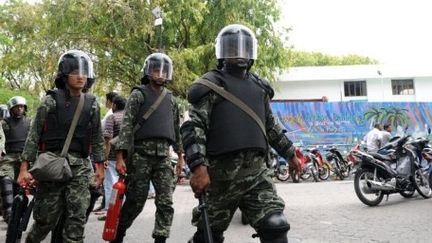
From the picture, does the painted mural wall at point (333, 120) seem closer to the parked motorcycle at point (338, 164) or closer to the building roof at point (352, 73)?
the parked motorcycle at point (338, 164)

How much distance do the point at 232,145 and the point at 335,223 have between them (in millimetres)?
3522

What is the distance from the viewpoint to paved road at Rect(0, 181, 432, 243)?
5477mm

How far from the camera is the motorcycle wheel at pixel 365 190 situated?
7.57 meters

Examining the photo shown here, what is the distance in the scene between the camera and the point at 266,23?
20094 mm

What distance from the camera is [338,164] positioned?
47.7 ft

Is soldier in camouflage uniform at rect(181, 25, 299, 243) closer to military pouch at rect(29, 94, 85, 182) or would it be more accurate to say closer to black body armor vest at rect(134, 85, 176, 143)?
military pouch at rect(29, 94, 85, 182)

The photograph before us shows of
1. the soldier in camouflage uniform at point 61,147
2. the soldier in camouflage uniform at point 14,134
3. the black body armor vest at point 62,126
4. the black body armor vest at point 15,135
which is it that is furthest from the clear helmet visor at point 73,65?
the black body armor vest at point 15,135

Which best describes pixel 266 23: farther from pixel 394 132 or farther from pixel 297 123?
pixel 394 132

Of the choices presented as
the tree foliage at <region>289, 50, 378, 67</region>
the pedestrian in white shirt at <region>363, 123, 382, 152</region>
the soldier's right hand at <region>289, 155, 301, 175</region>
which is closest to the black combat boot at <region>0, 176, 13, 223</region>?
the soldier's right hand at <region>289, 155, 301, 175</region>

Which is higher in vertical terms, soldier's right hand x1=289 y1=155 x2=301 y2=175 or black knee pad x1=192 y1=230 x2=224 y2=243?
soldier's right hand x1=289 y1=155 x2=301 y2=175

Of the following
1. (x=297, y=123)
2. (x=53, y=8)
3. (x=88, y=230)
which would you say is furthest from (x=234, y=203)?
(x=53, y=8)

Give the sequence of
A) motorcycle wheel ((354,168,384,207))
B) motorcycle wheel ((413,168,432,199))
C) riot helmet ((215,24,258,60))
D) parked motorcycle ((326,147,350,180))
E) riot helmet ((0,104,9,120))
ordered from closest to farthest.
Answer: riot helmet ((215,24,258,60)), riot helmet ((0,104,9,120)), motorcycle wheel ((354,168,384,207)), motorcycle wheel ((413,168,432,199)), parked motorcycle ((326,147,350,180))

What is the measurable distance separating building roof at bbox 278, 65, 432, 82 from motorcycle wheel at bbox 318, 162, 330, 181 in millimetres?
16497

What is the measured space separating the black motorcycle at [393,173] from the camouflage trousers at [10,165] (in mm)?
4854
